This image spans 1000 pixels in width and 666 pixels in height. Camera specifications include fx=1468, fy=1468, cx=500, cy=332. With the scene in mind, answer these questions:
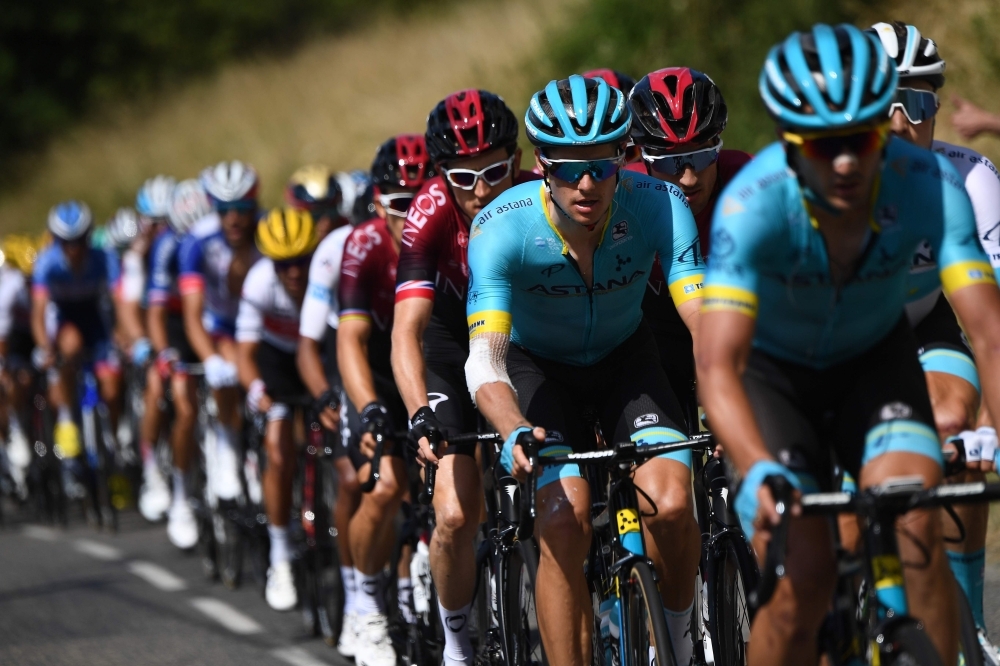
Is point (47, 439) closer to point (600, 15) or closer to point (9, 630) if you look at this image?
point (9, 630)

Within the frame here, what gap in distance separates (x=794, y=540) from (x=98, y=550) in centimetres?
895

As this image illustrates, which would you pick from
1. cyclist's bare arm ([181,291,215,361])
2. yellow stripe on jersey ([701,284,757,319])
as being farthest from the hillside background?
yellow stripe on jersey ([701,284,757,319])

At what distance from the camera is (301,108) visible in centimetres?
3466

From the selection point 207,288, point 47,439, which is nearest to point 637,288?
point 207,288

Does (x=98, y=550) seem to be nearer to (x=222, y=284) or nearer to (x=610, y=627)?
(x=222, y=284)

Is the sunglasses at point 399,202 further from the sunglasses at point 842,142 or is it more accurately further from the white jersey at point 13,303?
the white jersey at point 13,303

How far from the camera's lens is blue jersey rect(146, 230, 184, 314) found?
12352 millimetres

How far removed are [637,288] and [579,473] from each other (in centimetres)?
79

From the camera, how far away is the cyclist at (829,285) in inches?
152

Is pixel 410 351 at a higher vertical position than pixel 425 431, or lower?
higher

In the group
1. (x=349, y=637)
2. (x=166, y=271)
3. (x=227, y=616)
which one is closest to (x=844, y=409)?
(x=349, y=637)

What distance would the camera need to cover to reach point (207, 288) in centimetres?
1140

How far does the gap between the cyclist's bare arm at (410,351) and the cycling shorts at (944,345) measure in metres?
1.89

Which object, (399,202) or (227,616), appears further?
(227,616)
